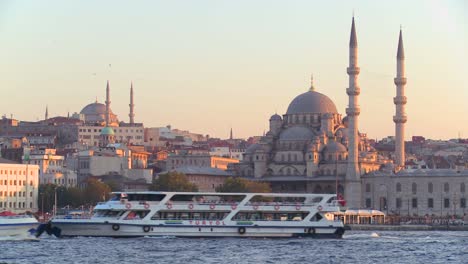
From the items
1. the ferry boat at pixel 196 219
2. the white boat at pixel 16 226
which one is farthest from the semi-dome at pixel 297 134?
the white boat at pixel 16 226

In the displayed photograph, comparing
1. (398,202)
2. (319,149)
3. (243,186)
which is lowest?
(398,202)

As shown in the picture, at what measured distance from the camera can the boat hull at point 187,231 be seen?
6556 cm

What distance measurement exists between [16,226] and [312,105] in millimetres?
60458

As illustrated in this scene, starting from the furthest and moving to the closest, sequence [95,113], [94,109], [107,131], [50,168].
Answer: [94,109], [95,113], [107,131], [50,168]

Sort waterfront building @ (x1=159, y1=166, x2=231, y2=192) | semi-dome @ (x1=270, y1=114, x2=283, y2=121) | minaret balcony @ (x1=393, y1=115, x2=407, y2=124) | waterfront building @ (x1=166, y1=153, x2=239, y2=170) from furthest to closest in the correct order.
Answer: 1. waterfront building @ (x1=166, y1=153, x2=239, y2=170)
2. semi-dome @ (x1=270, y1=114, x2=283, y2=121)
3. waterfront building @ (x1=159, y1=166, x2=231, y2=192)
4. minaret balcony @ (x1=393, y1=115, x2=407, y2=124)

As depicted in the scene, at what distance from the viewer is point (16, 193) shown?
10150 cm

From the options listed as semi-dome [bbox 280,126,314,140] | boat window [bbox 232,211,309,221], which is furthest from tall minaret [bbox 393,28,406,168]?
boat window [bbox 232,211,309,221]

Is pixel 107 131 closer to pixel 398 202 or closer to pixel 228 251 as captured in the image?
pixel 398 202

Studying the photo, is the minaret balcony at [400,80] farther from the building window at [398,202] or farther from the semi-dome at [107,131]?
the semi-dome at [107,131]

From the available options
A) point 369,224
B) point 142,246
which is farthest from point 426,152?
point 142,246

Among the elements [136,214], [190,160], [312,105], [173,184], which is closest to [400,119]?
[312,105]

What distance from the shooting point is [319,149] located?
379 ft

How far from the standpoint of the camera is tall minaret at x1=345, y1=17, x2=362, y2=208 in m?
108

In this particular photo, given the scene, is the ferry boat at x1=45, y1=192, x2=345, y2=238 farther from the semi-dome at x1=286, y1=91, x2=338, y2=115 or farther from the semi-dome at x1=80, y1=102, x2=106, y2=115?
the semi-dome at x1=80, y1=102, x2=106, y2=115
